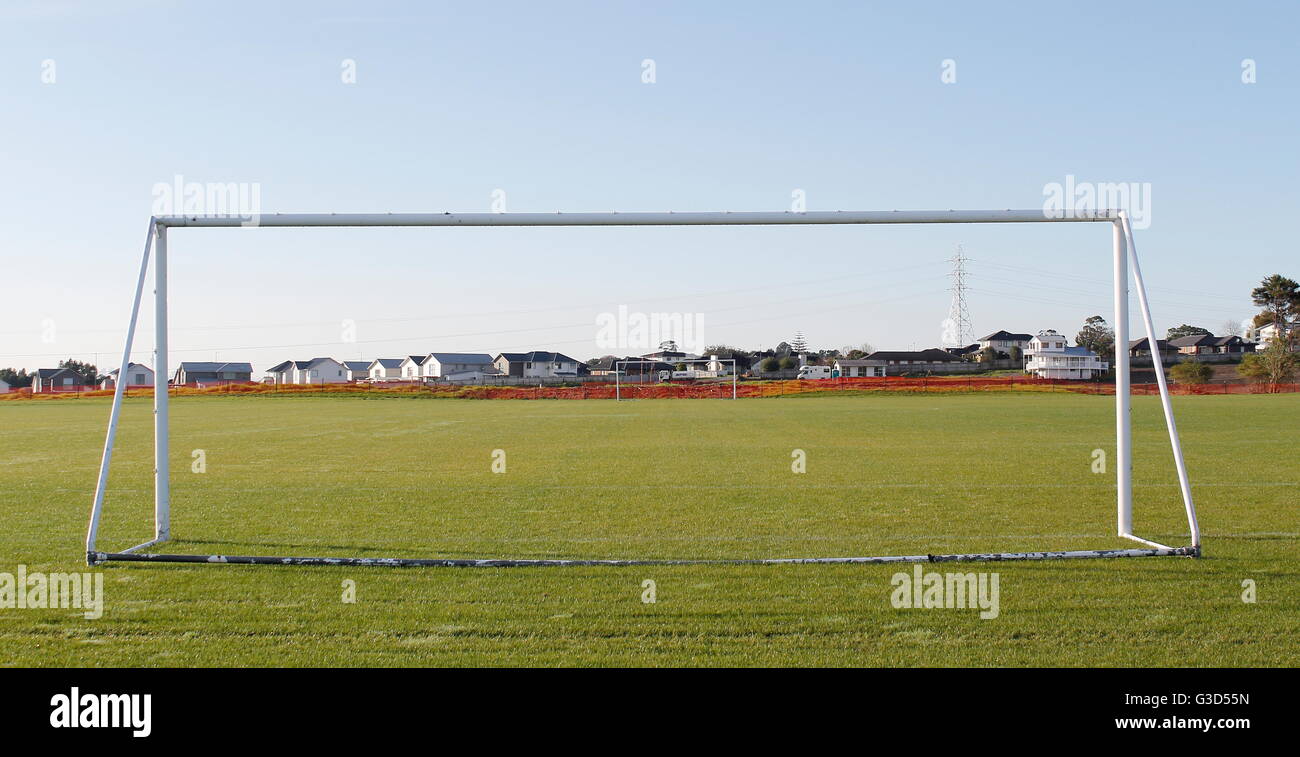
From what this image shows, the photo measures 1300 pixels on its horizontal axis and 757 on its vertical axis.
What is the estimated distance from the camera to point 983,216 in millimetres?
7664

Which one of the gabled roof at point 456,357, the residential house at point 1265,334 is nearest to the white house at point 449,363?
the gabled roof at point 456,357

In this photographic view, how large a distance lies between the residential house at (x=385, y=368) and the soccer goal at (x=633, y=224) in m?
83.5

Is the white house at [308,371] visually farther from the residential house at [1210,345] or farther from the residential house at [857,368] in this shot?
the residential house at [1210,345]

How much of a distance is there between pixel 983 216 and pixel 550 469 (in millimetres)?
8698

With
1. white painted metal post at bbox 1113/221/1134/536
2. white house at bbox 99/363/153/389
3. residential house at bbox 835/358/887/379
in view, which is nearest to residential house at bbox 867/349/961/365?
residential house at bbox 835/358/887/379

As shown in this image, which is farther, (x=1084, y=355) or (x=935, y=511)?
(x=1084, y=355)

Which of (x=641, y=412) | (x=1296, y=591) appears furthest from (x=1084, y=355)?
(x=1296, y=591)

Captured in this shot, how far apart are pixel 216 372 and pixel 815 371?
4901 cm

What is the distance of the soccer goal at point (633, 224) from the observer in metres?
7.14

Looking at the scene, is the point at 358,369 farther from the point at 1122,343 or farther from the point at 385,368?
the point at 1122,343

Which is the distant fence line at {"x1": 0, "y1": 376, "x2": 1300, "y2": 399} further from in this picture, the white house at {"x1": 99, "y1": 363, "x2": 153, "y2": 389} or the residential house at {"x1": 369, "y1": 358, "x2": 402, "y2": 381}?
the residential house at {"x1": 369, "y1": 358, "x2": 402, "y2": 381}
